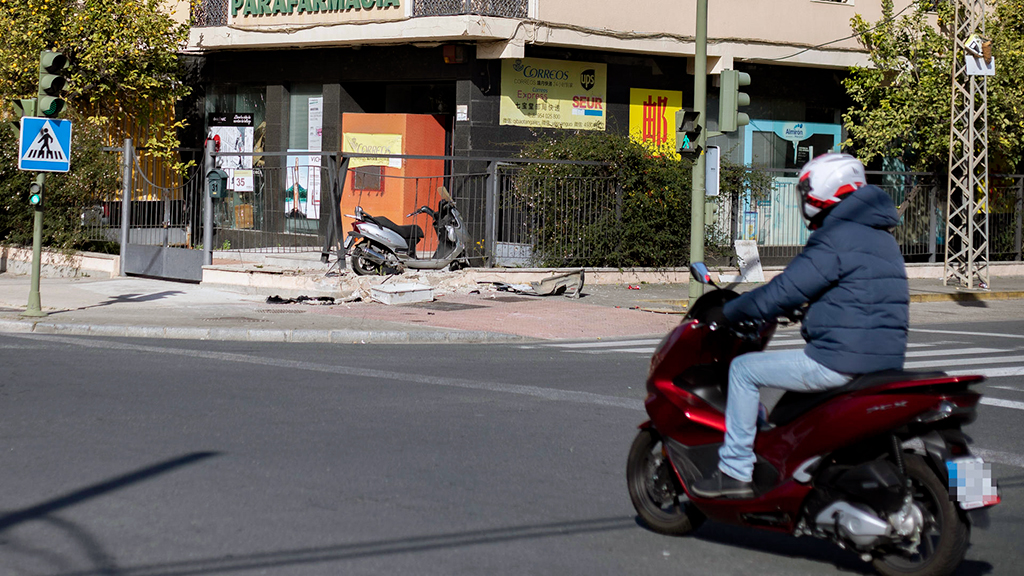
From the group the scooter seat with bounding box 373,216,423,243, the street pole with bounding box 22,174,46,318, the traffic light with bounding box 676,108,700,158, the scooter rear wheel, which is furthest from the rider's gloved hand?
the scooter seat with bounding box 373,216,423,243

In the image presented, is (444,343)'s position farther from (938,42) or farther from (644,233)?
(938,42)

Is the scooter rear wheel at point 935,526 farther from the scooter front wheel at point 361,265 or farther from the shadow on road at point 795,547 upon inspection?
the scooter front wheel at point 361,265

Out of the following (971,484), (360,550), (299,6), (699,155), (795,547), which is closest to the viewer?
(971,484)

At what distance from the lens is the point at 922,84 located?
2125 cm

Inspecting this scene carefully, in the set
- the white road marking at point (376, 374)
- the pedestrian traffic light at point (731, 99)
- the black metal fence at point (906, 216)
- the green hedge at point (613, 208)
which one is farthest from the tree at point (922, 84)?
the white road marking at point (376, 374)

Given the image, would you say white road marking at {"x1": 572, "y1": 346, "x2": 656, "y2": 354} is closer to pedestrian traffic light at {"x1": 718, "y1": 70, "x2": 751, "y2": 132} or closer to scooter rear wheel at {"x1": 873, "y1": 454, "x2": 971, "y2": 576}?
pedestrian traffic light at {"x1": 718, "y1": 70, "x2": 751, "y2": 132}

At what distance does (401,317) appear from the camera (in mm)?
13766

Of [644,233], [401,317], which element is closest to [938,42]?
[644,233]

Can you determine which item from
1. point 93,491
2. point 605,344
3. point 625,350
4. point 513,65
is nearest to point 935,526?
point 93,491

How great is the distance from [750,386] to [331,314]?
1017cm

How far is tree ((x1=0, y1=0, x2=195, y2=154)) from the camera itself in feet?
66.4

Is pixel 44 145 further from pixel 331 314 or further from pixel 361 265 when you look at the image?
pixel 361 265

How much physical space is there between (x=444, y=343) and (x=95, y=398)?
496cm

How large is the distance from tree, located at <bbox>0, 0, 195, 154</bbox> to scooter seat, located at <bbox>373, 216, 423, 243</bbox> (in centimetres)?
733
